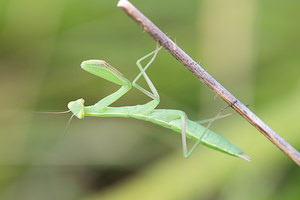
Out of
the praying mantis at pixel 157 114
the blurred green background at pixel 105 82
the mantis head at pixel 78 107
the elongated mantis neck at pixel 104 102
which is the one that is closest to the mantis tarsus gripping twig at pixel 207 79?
the praying mantis at pixel 157 114

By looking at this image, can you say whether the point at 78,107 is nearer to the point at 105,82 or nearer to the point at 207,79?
the point at 207,79

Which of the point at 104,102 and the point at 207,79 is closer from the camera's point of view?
the point at 207,79

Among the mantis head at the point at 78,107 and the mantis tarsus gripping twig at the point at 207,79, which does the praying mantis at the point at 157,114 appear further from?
the mantis tarsus gripping twig at the point at 207,79

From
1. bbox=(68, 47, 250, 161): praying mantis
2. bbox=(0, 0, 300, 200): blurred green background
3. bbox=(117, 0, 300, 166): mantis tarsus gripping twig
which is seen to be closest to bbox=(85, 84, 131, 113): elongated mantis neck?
bbox=(68, 47, 250, 161): praying mantis

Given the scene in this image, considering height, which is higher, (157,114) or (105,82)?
(105,82)

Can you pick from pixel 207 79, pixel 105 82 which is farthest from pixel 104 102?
pixel 105 82

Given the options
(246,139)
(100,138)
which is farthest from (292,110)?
(100,138)

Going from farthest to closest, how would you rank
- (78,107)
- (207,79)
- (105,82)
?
1. (105,82)
2. (78,107)
3. (207,79)

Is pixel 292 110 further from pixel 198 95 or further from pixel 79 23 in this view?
pixel 79 23

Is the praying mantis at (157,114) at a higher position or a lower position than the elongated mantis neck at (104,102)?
lower

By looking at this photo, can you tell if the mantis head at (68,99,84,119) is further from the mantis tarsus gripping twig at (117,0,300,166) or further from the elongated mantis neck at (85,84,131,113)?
the mantis tarsus gripping twig at (117,0,300,166)
